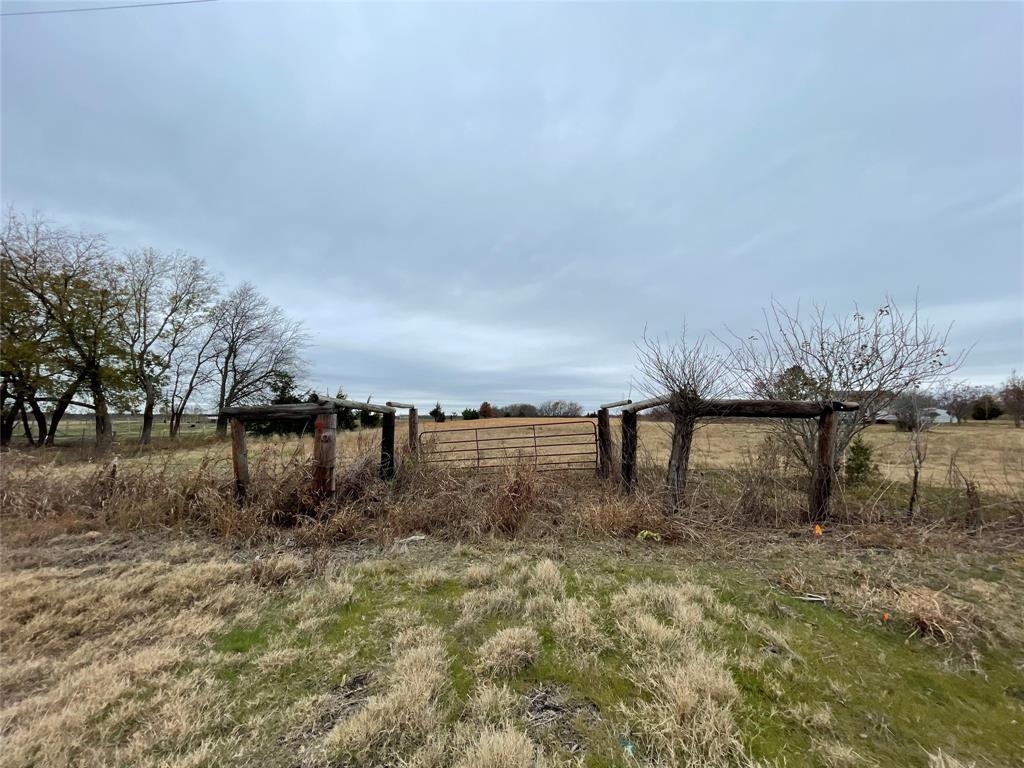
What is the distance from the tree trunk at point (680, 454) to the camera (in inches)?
215

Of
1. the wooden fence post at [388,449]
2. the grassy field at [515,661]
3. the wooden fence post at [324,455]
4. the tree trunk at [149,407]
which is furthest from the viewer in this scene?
the tree trunk at [149,407]

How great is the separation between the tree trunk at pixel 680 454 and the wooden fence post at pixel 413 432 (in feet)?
14.5

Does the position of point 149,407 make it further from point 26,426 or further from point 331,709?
point 331,709

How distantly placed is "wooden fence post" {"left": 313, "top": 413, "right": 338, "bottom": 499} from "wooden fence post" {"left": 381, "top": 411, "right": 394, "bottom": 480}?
114 centimetres

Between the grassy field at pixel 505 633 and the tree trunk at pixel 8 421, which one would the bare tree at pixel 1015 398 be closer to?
the grassy field at pixel 505 633

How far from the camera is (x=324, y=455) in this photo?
5430 mm

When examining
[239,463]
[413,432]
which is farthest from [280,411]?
[413,432]

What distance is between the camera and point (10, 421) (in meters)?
16.5

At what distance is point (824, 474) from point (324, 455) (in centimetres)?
682

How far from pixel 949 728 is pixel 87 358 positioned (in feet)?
82.8

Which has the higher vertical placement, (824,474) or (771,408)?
(771,408)

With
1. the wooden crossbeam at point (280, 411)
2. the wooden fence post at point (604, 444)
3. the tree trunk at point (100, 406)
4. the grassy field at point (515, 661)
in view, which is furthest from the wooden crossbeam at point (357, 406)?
the tree trunk at point (100, 406)

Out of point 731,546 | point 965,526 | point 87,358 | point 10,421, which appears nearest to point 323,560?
point 731,546

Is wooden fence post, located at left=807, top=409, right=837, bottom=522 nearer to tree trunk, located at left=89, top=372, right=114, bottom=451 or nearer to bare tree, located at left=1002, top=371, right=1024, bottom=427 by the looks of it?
tree trunk, located at left=89, top=372, right=114, bottom=451
